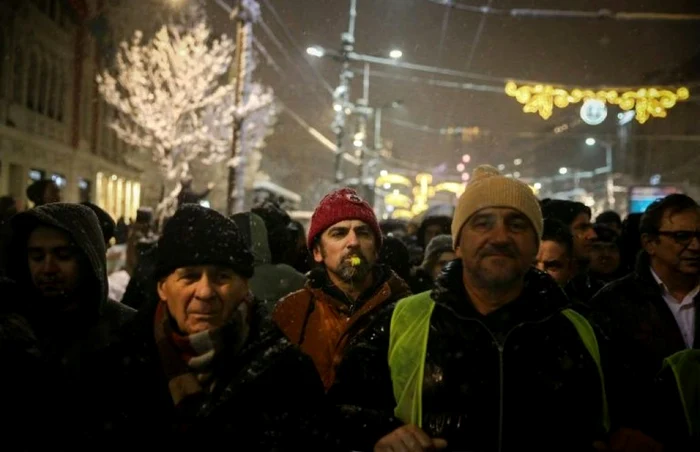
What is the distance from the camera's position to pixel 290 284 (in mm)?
5109

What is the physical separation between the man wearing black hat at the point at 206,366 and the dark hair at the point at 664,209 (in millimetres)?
2457

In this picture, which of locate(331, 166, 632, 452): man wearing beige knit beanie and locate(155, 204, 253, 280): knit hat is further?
locate(155, 204, 253, 280): knit hat

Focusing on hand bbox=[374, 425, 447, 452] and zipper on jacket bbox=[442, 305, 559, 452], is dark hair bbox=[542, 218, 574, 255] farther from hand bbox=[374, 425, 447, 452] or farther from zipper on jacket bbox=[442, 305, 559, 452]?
hand bbox=[374, 425, 447, 452]

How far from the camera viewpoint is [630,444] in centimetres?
246

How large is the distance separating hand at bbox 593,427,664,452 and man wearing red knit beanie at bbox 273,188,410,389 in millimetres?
1403

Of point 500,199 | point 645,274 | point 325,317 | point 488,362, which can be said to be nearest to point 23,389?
point 325,317

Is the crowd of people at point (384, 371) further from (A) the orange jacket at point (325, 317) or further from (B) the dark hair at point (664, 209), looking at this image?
(B) the dark hair at point (664, 209)

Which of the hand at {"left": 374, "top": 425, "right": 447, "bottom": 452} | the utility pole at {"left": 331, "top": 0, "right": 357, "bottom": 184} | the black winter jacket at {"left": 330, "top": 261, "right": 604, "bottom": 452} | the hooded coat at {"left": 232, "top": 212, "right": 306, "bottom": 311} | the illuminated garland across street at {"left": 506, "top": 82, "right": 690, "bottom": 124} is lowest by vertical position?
the hand at {"left": 374, "top": 425, "right": 447, "bottom": 452}

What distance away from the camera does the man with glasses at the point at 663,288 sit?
12.4 ft

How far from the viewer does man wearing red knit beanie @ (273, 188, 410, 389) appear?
358cm

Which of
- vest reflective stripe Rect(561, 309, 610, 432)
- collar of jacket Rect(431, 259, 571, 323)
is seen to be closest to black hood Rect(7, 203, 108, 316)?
collar of jacket Rect(431, 259, 571, 323)

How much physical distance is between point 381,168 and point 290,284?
65.3m

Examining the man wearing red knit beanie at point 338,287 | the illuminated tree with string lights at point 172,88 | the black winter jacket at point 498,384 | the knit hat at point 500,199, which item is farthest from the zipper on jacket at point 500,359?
the illuminated tree with string lights at point 172,88

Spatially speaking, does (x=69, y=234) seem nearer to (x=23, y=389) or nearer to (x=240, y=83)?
(x=23, y=389)
